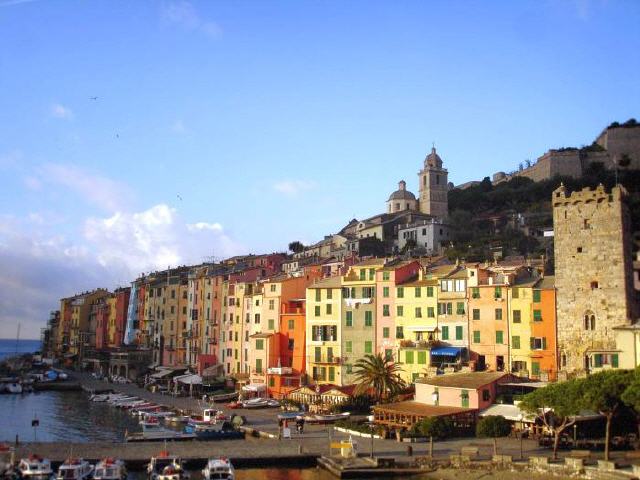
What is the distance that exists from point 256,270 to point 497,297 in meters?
42.2

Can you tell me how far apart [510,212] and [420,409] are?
315 feet

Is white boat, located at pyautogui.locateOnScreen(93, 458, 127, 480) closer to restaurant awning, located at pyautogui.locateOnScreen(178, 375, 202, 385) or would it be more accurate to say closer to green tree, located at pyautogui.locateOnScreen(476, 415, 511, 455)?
green tree, located at pyautogui.locateOnScreen(476, 415, 511, 455)

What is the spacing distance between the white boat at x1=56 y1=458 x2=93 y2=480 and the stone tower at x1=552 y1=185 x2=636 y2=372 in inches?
1453

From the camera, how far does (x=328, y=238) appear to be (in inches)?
5945

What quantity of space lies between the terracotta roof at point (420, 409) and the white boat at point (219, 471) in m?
15.8

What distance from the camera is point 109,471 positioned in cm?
4125

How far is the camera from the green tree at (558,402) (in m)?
41.8

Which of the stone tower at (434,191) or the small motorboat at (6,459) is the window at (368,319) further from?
the stone tower at (434,191)

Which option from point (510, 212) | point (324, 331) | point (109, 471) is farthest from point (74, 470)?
point (510, 212)

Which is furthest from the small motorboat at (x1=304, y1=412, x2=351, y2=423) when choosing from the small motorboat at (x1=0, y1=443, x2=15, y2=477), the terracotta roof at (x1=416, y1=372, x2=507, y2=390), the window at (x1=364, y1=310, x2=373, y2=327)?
the small motorboat at (x1=0, y1=443, x2=15, y2=477)

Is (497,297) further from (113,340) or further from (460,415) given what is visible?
(113,340)

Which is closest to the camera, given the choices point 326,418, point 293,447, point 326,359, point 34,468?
point 34,468

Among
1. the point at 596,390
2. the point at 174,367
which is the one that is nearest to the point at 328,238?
the point at 174,367

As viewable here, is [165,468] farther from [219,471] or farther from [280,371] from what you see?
[280,371]
